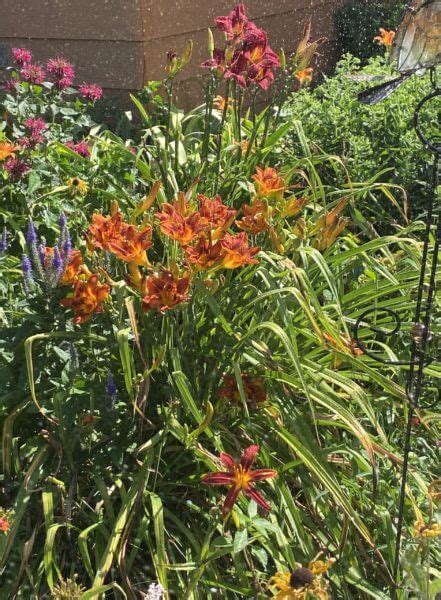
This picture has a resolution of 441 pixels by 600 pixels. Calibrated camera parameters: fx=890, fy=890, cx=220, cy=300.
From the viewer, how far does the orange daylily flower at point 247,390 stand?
2.16 metres

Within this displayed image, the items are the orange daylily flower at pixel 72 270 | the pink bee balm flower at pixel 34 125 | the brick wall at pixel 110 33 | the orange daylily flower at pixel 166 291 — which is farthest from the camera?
the brick wall at pixel 110 33

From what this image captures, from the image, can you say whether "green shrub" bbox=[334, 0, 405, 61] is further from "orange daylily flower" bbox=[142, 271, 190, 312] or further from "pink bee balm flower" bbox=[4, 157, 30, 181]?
"orange daylily flower" bbox=[142, 271, 190, 312]

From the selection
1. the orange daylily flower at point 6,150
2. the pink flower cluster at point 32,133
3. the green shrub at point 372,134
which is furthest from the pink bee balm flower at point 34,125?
the green shrub at point 372,134

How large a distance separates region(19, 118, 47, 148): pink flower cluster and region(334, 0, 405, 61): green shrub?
4.09 m

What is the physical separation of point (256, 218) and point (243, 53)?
545 mm

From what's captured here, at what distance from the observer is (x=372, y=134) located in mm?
3678

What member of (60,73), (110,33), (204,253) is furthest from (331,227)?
(110,33)

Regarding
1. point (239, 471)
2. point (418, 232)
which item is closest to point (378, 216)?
point (418, 232)

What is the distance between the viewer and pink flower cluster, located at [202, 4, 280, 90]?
2453 millimetres

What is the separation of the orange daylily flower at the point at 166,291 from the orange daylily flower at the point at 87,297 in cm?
11

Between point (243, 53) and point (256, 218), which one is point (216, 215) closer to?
point (256, 218)

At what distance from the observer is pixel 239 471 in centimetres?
168

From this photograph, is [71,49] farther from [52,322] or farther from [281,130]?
[52,322]

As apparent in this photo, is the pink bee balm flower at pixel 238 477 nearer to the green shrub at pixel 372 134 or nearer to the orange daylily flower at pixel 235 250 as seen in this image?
the orange daylily flower at pixel 235 250
